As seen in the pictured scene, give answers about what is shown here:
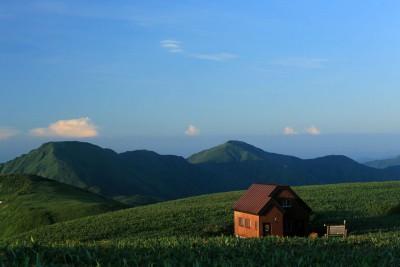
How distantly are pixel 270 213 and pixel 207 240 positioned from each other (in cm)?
3267

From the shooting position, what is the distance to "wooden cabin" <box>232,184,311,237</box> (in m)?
47.1

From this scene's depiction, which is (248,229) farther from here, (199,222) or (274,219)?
(199,222)

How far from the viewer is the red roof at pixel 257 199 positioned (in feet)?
155

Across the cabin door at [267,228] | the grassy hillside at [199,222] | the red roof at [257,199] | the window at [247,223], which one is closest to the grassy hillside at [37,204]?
the grassy hillside at [199,222]

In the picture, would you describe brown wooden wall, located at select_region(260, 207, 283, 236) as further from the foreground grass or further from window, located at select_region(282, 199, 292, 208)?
the foreground grass

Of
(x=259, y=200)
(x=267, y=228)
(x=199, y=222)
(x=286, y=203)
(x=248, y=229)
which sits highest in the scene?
(x=259, y=200)

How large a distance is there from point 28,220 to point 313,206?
51127 millimetres

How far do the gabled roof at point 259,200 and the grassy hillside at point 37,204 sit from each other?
1779 inches

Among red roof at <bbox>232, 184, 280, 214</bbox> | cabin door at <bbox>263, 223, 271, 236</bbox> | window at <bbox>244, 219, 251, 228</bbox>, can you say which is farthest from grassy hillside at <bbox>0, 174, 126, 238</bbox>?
cabin door at <bbox>263, 223, 271, 236</bbox>

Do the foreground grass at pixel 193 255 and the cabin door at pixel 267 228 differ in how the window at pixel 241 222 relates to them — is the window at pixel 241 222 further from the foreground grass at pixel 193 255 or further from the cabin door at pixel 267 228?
the foreground grass at pixel 193 255

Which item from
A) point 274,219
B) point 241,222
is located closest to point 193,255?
point 274,219

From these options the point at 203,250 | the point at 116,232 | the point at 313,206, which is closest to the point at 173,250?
the point at 203,250

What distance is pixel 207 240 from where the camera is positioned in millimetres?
15570

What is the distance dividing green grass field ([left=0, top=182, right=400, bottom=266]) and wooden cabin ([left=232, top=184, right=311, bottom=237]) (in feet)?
11.4
